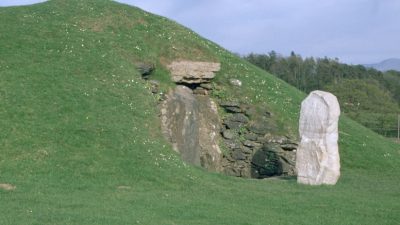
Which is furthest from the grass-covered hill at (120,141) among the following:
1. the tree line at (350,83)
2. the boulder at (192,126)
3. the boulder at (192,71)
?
the tree line at (350,83)

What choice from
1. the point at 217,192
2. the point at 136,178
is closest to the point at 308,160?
the point at 217,192

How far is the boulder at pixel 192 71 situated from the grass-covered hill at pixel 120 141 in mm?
490

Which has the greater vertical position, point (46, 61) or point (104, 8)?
point (104, 8)

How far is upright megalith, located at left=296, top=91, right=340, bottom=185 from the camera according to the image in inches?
825

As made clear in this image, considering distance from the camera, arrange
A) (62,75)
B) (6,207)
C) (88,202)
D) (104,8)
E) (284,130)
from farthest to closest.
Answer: (104,8), (284,130), (62,75), (88,202), (6,207)

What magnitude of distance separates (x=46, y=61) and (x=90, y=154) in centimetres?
582

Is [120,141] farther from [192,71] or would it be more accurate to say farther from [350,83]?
[350,83]

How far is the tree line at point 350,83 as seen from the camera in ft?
172

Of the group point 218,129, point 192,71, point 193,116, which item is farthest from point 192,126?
point 192,71

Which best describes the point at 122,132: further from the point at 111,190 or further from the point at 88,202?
the point at 88,202

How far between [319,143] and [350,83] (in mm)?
43303

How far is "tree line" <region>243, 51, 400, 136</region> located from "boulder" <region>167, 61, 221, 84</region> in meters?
20.9

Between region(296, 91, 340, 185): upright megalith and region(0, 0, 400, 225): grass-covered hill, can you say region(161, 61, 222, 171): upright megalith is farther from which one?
region(296, 91, 340, 185): upright megalith

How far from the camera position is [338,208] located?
1638 cm
